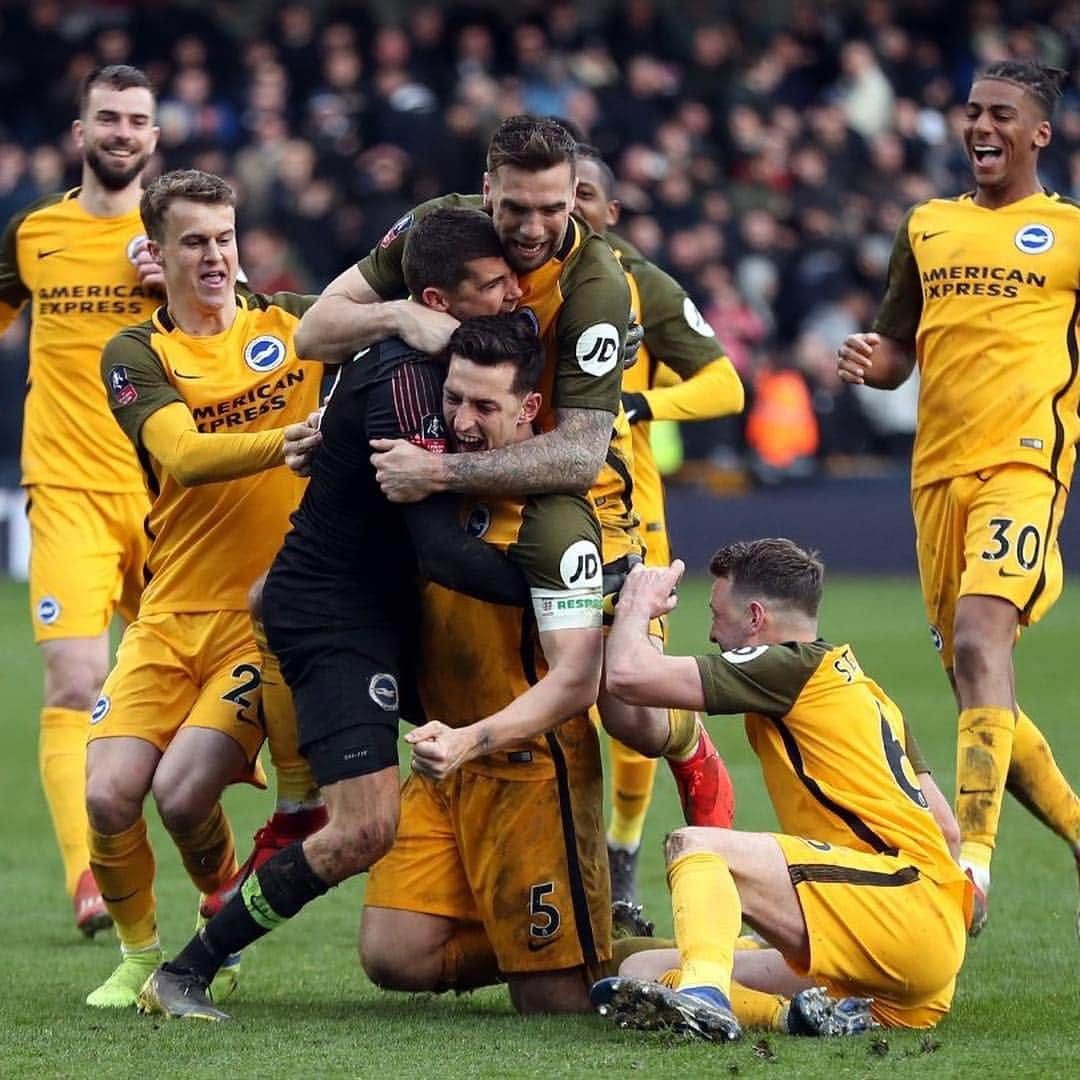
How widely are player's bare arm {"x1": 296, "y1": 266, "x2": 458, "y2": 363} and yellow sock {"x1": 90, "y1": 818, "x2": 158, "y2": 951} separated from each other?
148cm

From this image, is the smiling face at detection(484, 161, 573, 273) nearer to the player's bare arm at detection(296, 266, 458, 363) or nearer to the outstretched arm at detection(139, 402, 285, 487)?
the player's bare arm at detection(296, 266, 458, 363)

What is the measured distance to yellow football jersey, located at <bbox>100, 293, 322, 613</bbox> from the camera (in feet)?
21.9

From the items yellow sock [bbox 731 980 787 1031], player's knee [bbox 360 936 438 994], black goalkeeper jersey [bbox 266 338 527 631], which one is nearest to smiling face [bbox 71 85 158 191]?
black goalkeeper jersey [bbox 266 338 527 631]

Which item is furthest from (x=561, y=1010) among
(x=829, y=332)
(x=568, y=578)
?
(x=829, y=332)

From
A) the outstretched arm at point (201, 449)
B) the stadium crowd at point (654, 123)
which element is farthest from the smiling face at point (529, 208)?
the stadium crowd at point (654, 123)

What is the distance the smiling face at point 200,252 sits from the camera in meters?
6.70

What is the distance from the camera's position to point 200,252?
6711 millimetres

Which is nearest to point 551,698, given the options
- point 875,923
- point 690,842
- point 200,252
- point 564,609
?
point 564,609

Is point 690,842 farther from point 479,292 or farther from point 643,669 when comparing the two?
point 479,292

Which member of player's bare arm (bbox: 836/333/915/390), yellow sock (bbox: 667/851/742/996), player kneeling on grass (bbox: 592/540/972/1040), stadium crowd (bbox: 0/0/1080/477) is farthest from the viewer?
stadium crowd (bbox: 0/0/1080/477)

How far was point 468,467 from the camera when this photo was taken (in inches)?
226

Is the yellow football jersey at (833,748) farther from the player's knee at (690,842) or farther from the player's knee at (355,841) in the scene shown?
the player's knee at (355,841)

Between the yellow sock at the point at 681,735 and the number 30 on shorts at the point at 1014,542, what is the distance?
1402 millimetres

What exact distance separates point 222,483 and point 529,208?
4.67 ft
